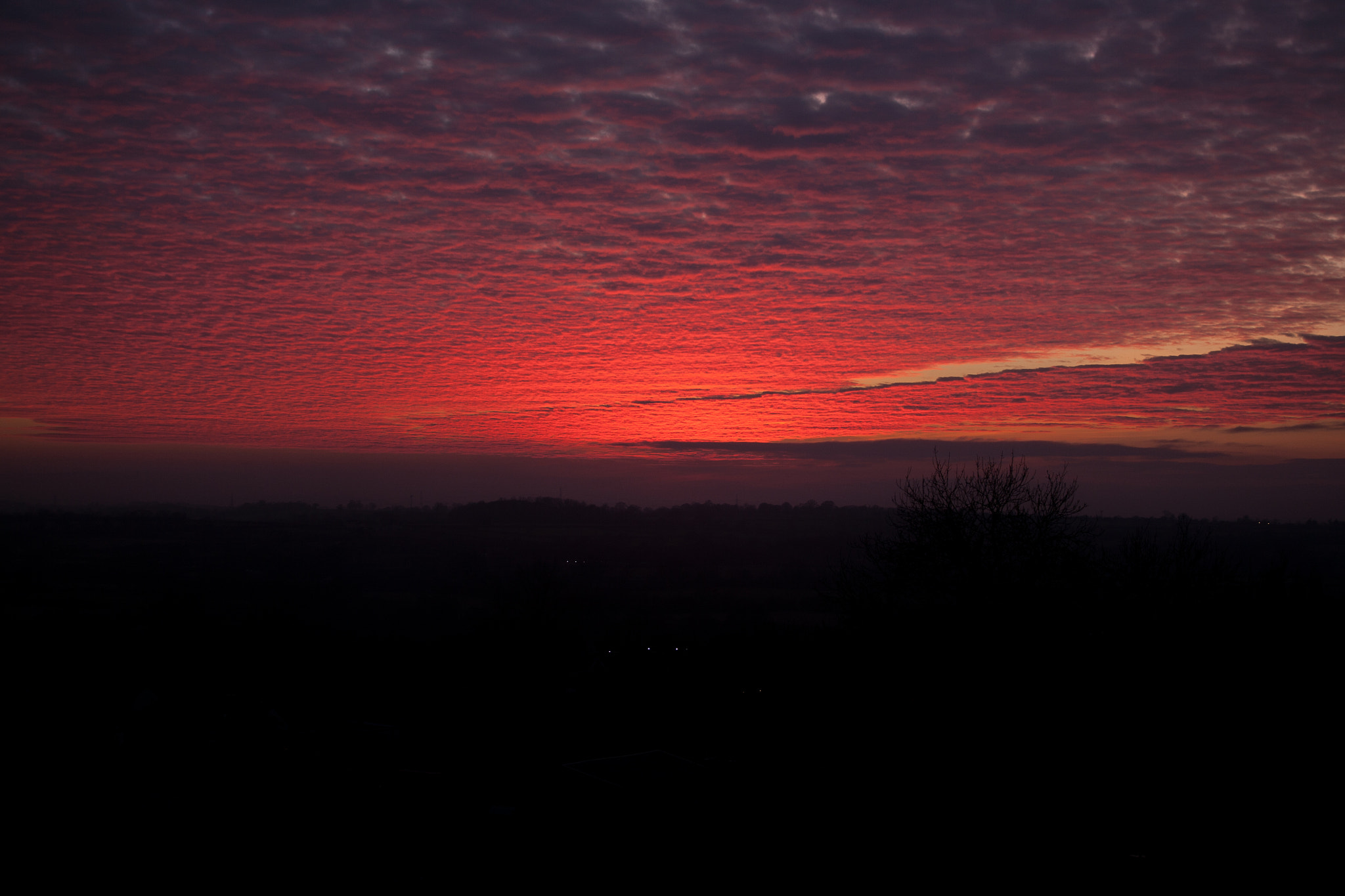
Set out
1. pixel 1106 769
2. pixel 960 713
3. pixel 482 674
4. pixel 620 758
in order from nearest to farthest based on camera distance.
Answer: pixel 1106 769, pixel 960 713, pixel 620 758, pixel 482 674

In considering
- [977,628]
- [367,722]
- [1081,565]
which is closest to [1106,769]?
[977,628]

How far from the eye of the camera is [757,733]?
921 inches

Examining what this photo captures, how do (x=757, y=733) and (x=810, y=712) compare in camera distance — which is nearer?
(x=810, y=712)

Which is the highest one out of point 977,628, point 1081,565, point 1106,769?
point 1081,565

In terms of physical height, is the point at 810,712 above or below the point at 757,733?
above

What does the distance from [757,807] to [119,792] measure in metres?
14.1

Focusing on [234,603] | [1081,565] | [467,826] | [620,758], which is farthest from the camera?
[234,603]

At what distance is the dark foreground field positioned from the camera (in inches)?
527

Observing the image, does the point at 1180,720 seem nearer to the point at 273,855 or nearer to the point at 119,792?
the point at 273,855

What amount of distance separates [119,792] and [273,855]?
535 cm

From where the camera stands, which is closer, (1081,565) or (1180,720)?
(1180,720)

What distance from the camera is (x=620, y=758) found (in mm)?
19594

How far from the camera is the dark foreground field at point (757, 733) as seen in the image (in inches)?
527

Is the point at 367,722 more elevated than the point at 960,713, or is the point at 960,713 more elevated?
the point at 960,713
